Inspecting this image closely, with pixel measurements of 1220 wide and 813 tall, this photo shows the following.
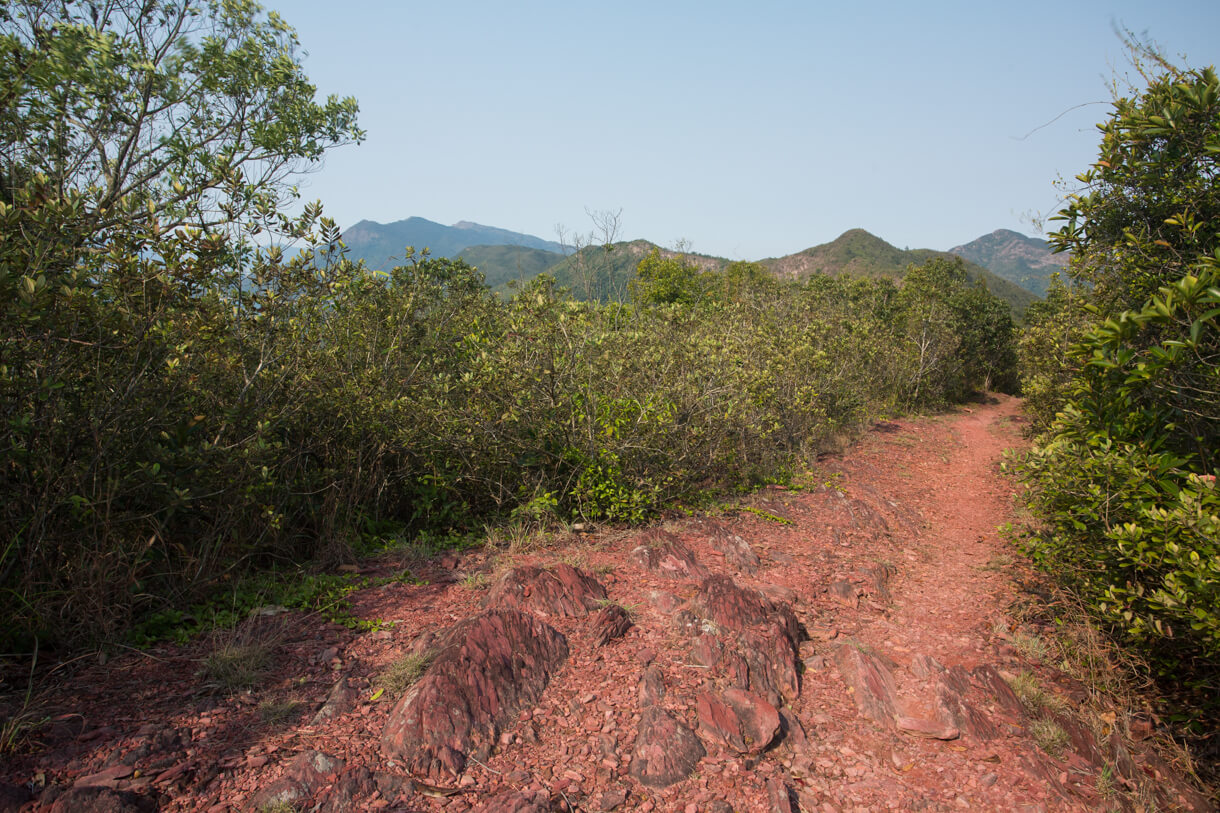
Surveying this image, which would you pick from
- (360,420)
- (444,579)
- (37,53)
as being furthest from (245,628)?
(37,53)

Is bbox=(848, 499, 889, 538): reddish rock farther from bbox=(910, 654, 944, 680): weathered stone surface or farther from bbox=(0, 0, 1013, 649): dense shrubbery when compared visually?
bbox=(910, 654, 944, 680): weathered stone surface

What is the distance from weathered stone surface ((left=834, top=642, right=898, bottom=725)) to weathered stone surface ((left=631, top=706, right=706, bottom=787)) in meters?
1.09

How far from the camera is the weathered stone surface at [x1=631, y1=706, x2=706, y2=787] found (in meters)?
2.79

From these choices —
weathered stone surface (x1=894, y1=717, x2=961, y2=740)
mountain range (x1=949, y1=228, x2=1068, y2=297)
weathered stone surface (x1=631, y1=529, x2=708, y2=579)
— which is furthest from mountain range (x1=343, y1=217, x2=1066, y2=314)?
weathered stone surface (x1=894, y1=717, x2=961, y2=740)

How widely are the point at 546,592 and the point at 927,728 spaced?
2.20 m

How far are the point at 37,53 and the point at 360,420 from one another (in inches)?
165

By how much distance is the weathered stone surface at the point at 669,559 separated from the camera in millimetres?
4609

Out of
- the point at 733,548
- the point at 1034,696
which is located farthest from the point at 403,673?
the point at 1034,696

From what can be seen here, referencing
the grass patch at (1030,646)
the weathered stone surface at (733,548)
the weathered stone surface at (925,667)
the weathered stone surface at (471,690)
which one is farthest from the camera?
the weathered stone surface at (733,548)

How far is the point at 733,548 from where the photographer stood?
17.0 ft

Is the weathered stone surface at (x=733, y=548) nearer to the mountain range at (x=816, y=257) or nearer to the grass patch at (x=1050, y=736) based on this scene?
the grass patch at (x=1050, y=736)

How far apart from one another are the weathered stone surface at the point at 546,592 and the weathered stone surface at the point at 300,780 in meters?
1.27

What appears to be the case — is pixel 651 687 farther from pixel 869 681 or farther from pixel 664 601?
pixel 869 681

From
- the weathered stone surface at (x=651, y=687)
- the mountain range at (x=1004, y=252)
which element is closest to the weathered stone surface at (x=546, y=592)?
the weathered stone surface at (x=651, y=687)
